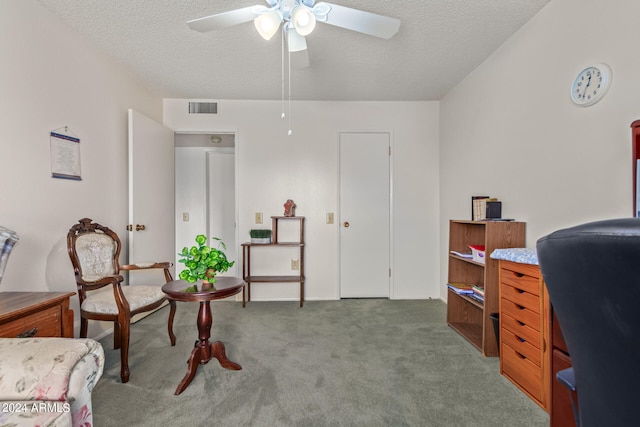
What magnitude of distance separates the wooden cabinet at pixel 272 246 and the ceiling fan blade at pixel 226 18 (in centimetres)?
214

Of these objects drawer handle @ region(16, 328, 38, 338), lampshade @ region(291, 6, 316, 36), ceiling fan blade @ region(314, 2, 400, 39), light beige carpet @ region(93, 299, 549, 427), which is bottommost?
light beige carpet @ region(93, 299, 549, 427)

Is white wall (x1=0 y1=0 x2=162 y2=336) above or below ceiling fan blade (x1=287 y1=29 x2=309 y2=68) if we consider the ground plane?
below

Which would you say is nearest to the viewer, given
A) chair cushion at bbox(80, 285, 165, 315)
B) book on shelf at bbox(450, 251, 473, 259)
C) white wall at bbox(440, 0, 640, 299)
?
white wall at bbox(440, 0, 640, 299)

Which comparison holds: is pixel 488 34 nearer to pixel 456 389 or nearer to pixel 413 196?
pixel 413 196

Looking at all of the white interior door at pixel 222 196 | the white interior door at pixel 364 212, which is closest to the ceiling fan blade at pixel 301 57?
the white interior door at pixel 364 212

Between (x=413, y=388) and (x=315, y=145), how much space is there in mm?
2778

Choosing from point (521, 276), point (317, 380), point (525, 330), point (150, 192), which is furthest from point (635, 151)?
point (150, 192)

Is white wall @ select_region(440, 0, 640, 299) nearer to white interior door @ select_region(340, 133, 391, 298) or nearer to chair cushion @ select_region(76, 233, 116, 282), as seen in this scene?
white interior door @ select_region(340, 133, 391, 298)

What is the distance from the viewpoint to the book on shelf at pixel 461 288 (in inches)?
99.2

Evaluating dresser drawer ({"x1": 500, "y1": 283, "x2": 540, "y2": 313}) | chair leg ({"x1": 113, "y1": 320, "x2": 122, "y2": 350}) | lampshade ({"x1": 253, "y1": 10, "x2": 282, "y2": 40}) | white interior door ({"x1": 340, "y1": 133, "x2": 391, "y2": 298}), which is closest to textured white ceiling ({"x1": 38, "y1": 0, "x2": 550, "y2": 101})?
lampshade ({"x1": 253, "y1": 10, "x2": 282, "y2": 40})

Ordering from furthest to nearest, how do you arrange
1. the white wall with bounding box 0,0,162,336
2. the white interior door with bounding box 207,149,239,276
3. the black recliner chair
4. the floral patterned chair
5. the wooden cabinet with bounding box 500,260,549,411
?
the white interior door with bounding box 207,149,239,276 < the white wall with bounding box 0,0,162,336 < the wooden cabinet with bounding box 500,260,549,411 < the floral patterned chair < the black recliner chair

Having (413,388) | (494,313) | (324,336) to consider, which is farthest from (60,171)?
(494,313)

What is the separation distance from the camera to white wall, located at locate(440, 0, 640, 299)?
150 cm

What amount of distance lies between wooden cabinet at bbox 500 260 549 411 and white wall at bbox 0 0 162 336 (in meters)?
3.13
